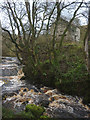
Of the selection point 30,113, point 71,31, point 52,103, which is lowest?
point 52,103

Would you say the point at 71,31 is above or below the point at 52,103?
above

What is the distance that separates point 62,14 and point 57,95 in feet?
17.3

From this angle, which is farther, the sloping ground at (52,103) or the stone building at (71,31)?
the stone building at (71,31)

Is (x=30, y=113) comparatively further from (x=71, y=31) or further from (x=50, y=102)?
(x=71, y=31)

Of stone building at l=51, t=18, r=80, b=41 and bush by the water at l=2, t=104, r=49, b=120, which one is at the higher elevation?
stone building at l=51, t=18, r=80, b=41

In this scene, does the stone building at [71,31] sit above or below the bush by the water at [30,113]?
above

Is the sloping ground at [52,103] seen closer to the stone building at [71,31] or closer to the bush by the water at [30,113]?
the bush by the water at [30,113]

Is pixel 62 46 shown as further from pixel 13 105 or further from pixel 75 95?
pixel 13 105

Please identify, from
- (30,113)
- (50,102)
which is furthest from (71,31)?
(30,113)

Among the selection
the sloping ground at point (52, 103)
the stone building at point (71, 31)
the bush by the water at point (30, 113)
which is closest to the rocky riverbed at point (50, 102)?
the sloping ground at point (52, 103)

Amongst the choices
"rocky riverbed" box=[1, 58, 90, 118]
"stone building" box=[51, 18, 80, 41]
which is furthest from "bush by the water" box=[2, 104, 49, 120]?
"stone building" box=[51, 18, 80, 41]

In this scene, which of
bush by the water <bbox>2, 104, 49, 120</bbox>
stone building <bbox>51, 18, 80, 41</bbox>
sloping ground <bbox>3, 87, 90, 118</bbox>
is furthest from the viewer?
stone building <bbox>51, 18, 80, 41</bbox>

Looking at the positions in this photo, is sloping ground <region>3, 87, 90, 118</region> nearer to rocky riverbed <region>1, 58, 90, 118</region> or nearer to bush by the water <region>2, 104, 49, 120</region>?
rocky riverbed <region>1, 58, 90, 118</region>

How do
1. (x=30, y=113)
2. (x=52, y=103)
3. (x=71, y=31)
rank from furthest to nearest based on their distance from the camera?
(x=71, y=31)
(x=52, y=103)
(x=30, y=113)
